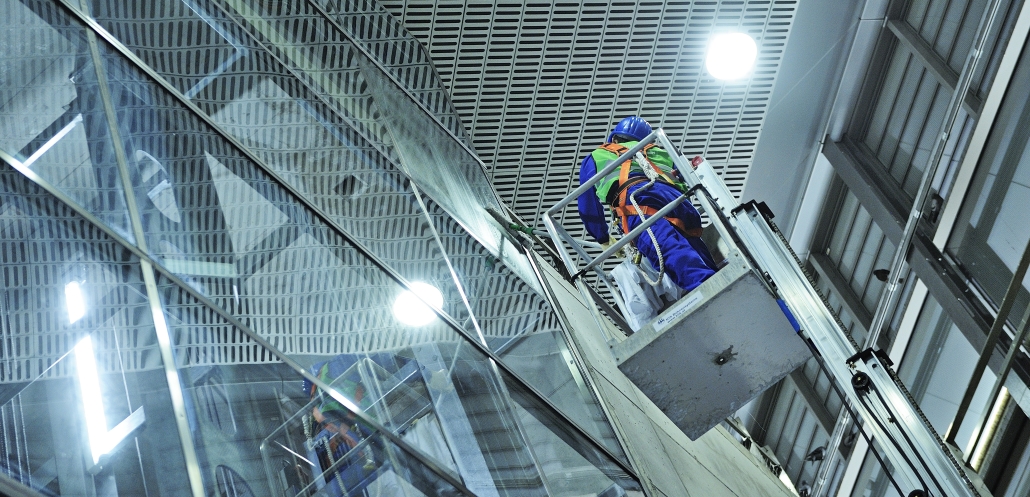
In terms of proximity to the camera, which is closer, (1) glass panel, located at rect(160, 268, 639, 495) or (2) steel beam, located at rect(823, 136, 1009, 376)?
(1) glass panel, located at rect(160, 268, 639, 495)

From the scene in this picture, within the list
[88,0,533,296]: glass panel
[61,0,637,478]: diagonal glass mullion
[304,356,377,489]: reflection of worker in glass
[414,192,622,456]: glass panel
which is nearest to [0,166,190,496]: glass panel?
[304,356,377,489]: reflection of worker in glass

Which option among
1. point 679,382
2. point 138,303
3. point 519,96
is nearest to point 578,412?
point 679,382

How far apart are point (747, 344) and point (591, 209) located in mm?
1810

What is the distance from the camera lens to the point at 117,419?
297cm

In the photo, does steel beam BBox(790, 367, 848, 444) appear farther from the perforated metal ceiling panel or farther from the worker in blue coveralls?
the worker in blue coveralls

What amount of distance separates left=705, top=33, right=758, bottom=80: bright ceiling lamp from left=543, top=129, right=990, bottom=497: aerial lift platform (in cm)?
264

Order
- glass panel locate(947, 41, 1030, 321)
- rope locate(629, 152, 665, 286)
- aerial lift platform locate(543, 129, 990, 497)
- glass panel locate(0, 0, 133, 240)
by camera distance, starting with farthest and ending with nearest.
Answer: glass panel locate(947, 41, 1030, 321) → rope locate(629, 152, 665, 286) → aerial lift platform locate(543, 129, 990, 497) → glass panel locate(0, 0, 133, 240)

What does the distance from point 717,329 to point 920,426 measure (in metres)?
1.29

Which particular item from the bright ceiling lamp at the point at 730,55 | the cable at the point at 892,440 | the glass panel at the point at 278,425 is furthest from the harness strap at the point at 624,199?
the glass panel at the point at 278,425

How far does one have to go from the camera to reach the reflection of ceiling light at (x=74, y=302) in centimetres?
315

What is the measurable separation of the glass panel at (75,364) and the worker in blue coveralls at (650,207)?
3.15 m

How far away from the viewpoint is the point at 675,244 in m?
5.92

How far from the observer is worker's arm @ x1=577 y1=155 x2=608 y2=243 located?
6.91 meters

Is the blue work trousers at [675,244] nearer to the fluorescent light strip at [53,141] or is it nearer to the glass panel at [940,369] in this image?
the fluorescent light strip at [53,141]
